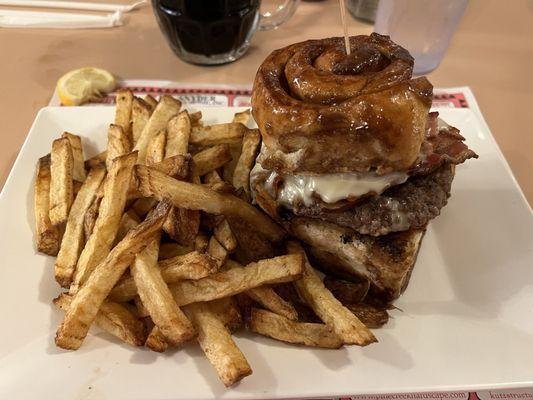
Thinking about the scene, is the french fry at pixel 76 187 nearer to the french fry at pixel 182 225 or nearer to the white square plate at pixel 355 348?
the white square plate at pixel 355 348

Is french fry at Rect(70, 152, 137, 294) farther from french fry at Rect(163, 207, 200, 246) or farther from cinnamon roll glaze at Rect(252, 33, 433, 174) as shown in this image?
cinnamon roll glaze at Rect(252, 33, 433, 174)

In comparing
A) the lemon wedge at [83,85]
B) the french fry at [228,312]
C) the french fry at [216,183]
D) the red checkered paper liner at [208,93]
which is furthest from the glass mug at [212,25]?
the french fry at [228,312]

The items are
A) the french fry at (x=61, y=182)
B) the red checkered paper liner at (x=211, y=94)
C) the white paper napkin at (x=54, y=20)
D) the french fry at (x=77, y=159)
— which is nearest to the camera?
the french fry at (x=61, y=182)

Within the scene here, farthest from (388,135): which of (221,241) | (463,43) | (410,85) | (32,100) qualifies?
(463,43)

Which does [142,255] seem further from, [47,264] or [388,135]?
[388,135]

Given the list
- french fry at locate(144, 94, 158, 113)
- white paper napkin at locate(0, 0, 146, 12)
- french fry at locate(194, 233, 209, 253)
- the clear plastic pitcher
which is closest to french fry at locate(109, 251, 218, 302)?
french fry at locate(194, 233, 209, 253)

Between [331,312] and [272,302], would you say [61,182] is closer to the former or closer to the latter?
[272,302]

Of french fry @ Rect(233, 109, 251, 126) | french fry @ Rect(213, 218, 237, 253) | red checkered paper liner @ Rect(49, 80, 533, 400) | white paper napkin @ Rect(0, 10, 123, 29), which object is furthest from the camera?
white paper napkin @ Rect(0, 10, 123, 29)
